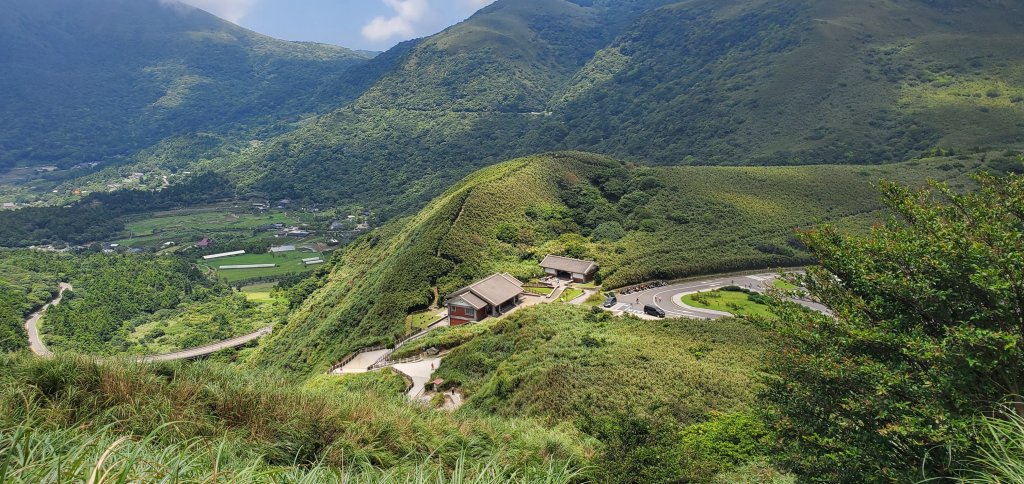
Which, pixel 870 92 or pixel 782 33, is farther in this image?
pixel 782 33

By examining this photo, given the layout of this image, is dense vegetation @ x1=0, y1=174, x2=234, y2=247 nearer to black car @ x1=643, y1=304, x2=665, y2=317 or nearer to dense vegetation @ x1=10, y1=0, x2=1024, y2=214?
dense vegetation @ x1=10, y1=0, x2=1024, y2=214

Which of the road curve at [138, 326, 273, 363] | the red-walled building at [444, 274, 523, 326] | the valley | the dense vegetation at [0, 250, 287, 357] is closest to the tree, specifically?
the valley

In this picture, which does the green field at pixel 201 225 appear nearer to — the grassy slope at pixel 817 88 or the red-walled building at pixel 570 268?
the red-walled building at pixel 570 268

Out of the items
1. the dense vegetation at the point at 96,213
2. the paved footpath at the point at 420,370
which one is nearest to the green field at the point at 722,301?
the paved footpath at the point at 420,370

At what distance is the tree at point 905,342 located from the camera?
6092 mm

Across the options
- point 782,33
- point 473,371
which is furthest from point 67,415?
point 782,33

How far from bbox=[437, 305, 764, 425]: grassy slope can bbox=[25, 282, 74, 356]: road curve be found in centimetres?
3512

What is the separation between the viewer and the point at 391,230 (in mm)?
A: 53500

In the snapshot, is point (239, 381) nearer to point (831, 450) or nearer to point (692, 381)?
point (831, 450)

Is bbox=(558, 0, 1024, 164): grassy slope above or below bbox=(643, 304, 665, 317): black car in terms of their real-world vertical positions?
above

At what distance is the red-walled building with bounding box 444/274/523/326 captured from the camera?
27.7 meters

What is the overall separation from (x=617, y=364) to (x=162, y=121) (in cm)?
21482

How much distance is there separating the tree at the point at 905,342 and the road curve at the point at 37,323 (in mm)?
46485

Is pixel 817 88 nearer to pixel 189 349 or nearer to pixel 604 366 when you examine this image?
pixel 604 366
